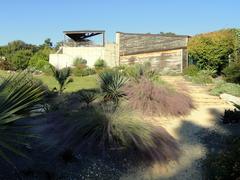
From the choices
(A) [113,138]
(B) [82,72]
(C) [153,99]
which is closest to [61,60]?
(B) [82,72]

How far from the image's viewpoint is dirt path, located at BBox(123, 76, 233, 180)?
7913mm

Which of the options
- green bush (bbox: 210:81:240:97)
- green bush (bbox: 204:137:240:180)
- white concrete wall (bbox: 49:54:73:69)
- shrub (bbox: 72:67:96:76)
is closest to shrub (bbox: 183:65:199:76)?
green bush (bbox: 210:81:240:97)

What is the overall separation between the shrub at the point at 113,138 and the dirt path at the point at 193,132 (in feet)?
1.02

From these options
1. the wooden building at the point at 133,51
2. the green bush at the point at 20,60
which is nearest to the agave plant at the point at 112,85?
the wooden building at the point at 133,51

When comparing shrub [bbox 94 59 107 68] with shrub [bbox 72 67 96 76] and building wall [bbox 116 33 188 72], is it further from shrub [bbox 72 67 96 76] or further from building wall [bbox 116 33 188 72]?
shrub [bbox 72 67 96 76]

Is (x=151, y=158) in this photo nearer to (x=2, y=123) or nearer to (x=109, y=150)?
(x=109, y=150)

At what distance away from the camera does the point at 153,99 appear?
12.2 metres

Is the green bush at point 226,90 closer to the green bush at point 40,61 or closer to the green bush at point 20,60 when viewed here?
the green bush at point 40,61

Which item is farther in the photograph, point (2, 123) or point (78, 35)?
point (78, 35)

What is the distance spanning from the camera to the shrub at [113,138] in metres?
8.03

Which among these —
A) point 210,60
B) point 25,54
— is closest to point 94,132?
point 210,60

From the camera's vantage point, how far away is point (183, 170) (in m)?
8.17

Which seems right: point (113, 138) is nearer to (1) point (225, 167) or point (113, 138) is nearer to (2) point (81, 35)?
(1) point (225, 167)

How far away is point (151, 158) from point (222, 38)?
58.9 feet
